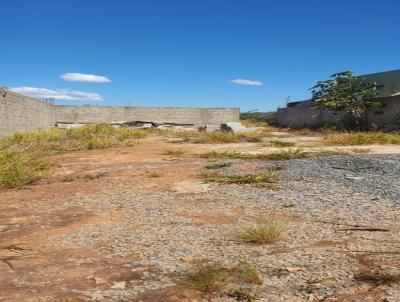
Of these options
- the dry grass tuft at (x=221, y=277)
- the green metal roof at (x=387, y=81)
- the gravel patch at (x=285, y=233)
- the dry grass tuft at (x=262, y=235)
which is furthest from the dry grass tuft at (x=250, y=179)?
the green metal roof at (x=387, y=81)

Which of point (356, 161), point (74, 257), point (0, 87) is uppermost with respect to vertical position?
point (0, 87)

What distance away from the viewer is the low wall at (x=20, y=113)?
1309 centimetres

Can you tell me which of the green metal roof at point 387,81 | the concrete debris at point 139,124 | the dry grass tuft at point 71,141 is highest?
the green metal roof at point 387,81

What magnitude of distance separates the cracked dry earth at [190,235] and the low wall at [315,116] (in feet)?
30.0

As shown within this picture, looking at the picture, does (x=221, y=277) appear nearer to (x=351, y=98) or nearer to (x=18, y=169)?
(x=18, y=169)

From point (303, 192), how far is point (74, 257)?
2.92 m

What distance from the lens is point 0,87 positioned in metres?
12.9

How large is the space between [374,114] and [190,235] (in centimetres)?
1361

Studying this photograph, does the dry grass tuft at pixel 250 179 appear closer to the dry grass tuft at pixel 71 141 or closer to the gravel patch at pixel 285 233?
the gravel patch at pixel 285 233

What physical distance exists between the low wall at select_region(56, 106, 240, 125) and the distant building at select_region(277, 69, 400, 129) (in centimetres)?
408

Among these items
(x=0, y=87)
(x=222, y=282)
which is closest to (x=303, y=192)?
(x=222, y=282)

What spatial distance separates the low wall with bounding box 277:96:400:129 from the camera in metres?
14.5

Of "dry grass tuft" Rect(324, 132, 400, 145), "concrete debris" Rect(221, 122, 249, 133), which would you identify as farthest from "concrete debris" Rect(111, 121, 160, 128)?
"dry grass tuft" Rect(324, 132, 400, 145)

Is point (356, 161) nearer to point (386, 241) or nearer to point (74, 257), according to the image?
point (386, 241)
